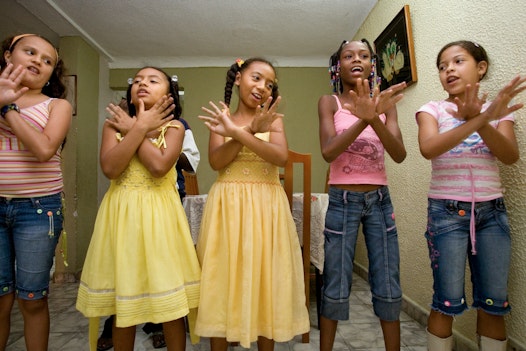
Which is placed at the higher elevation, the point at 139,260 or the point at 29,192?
the point at 29,192

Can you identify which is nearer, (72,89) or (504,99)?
(504,99)

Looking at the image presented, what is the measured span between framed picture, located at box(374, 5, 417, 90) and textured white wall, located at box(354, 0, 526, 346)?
0.14ft

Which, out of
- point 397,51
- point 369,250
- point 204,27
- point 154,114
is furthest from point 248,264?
point 204,27

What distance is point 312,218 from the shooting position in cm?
216

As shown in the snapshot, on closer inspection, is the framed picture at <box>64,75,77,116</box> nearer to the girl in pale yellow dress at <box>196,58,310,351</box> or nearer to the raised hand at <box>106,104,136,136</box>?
the raised hand at <box>106,104,136,136</box>

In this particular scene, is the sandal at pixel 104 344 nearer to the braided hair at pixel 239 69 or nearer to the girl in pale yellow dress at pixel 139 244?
the girl in pale yellow dress at pixel 139 244

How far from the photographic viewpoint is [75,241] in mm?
3207

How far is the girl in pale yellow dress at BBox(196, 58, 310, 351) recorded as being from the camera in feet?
3.86

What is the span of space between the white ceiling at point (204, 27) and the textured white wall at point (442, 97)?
21.9 inches

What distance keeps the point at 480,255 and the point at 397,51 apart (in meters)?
1.56

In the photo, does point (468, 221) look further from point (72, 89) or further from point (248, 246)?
point (72, 89)

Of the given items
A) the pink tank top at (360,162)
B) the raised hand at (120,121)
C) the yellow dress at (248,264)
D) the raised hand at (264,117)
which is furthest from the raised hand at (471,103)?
the raised hand at (120,121)

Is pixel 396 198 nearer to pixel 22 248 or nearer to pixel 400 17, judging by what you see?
pixel 400 17

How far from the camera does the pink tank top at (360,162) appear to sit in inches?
51.7
